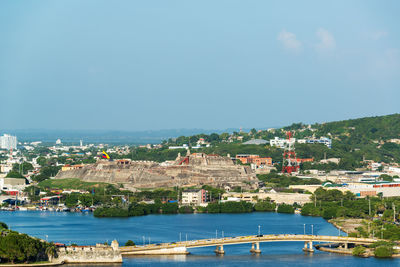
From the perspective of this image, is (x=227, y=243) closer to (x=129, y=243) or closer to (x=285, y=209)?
(x=129, y=243)

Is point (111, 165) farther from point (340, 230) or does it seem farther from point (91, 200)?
point (340, 230)

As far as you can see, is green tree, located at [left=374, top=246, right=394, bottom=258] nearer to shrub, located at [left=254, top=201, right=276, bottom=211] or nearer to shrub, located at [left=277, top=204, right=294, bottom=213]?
shrub, located at [left=277, top=204, right=294, bottom=213]

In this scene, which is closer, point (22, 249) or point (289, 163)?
point (22, 249)

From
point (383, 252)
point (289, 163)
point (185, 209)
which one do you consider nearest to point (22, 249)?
point (383, 252)

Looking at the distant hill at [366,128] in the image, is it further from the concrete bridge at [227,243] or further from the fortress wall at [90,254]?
the fortress wall at [90,254]

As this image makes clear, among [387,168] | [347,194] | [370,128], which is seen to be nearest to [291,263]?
[347,194]

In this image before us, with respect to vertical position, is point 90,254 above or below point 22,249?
below
